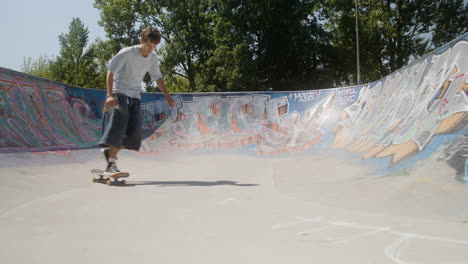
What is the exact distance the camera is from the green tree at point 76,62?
38.4 m

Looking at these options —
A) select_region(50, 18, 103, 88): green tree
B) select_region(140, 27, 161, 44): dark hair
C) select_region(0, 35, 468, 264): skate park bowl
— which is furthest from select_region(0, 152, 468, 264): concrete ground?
select_region(50, 18, 103, 88): green tree

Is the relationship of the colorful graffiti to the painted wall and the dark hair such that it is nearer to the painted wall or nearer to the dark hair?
the painted wall

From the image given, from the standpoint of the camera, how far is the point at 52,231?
242cm

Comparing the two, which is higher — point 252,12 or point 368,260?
point 252,12

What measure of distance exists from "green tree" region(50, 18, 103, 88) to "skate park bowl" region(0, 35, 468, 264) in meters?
31.8

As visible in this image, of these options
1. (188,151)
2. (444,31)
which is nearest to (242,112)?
(188,151)

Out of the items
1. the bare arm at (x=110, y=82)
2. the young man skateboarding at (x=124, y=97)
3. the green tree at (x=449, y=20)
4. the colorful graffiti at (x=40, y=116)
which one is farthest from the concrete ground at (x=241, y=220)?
the green tree at (x=449, y=20)

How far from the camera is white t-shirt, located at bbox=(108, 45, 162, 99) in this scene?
15.5ft

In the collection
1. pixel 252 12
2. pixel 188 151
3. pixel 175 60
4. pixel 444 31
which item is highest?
pixel 252 12

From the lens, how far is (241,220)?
2.75m

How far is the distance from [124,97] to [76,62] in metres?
40.8

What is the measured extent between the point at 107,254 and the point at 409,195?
2670 mm

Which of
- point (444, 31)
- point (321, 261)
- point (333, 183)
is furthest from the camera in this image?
point (444, 31)

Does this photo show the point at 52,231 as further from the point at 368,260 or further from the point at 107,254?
the point at 368,260
